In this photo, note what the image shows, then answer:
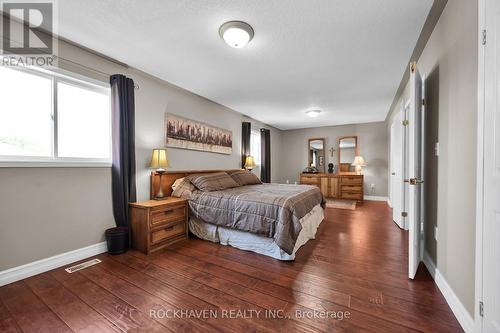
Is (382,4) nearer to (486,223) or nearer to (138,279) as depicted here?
(486,223)

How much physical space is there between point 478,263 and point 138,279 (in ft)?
7.96

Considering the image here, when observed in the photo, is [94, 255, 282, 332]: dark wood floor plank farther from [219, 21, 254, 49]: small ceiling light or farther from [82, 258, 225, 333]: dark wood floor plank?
[219, 21, 254, 49]: small ceiling light

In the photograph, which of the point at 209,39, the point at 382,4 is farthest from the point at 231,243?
the point at 382,4

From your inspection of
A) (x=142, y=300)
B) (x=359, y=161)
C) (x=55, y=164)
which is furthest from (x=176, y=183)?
(x=359, y=161)

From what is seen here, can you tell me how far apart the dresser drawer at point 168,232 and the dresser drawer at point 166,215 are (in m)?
0.07

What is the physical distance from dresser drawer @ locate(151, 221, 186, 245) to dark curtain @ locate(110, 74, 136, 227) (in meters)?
0.43

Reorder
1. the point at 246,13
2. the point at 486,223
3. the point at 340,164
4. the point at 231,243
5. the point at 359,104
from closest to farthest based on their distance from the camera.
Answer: the point at 486,223 → the point at 246,13 → the point at 231,243 → the point at 359,104 → the point at 340,164

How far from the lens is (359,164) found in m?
6.00

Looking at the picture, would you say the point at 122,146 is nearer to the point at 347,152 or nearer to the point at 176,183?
the point at 176,183

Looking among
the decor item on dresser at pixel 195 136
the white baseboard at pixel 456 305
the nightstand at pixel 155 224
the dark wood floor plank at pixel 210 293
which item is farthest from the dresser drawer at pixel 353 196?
the dark wood floor plank at pixel 210 293

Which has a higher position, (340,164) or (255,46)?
(255,46)

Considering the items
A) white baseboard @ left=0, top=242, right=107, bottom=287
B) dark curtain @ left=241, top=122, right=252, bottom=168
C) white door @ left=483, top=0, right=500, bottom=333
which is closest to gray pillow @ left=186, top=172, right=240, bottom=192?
white baseboard @ left=0, top=242, right=107, bottom=287

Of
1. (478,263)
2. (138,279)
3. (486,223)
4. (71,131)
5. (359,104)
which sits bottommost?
(138,279)

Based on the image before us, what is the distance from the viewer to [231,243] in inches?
106
